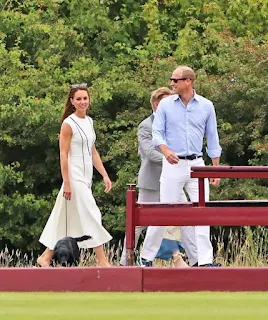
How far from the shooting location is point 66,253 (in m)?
12.0

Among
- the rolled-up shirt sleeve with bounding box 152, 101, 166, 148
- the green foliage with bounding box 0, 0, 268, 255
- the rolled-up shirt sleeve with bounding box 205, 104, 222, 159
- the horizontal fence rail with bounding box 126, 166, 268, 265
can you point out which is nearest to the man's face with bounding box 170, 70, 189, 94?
the rolled-up shirt sleeve with bounding box 152, 101, 166, 148

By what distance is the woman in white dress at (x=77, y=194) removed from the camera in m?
12.6

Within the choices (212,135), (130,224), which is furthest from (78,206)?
(130,224)

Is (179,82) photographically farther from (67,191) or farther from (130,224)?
(130,224)

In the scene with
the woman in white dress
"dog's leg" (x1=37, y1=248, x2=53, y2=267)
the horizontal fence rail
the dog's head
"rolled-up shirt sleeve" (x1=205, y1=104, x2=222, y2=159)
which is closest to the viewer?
the horizontal fence rail

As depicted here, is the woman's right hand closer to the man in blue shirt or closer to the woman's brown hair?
the woman's brown hair

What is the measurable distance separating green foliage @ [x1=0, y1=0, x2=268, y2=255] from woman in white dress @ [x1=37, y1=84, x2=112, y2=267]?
6.16 metres

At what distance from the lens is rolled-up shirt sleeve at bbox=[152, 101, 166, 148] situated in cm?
1214
